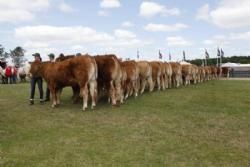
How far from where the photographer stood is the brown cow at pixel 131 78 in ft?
56.9

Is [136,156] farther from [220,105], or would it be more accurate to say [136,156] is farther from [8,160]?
[220,105]

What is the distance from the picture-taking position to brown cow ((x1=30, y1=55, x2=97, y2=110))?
13508mm

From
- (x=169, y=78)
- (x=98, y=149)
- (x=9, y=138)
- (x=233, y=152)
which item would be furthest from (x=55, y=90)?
(x=169, y=78)

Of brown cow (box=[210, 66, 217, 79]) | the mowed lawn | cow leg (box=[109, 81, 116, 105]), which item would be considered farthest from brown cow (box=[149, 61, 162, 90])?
brown cow (box=[210, 66, 217, 79])

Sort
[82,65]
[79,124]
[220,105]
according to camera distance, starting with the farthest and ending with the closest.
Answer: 1. [220,105]
2. [82,65]
3. [79,124]

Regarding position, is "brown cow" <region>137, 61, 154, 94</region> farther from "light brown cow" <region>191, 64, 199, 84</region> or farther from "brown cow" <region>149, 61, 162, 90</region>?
"light brown cow" <region>191, 64, 199, 84</region>

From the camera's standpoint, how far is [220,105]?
47.9 feet

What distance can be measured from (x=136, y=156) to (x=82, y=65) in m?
6.58

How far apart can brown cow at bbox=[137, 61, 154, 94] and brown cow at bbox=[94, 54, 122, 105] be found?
15.0ft

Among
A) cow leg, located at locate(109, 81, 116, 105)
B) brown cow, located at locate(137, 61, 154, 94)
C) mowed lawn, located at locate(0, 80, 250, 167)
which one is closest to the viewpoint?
mowed lawn, located at locate(0, 80, 250, 167)

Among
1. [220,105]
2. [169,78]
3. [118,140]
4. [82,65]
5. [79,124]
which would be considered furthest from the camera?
[169,78]

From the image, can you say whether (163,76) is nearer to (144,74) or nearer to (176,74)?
(176,74)

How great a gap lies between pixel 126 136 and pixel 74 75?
5.22 m

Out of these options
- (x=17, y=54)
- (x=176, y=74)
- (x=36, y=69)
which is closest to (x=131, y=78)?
(x=36, y=69)
